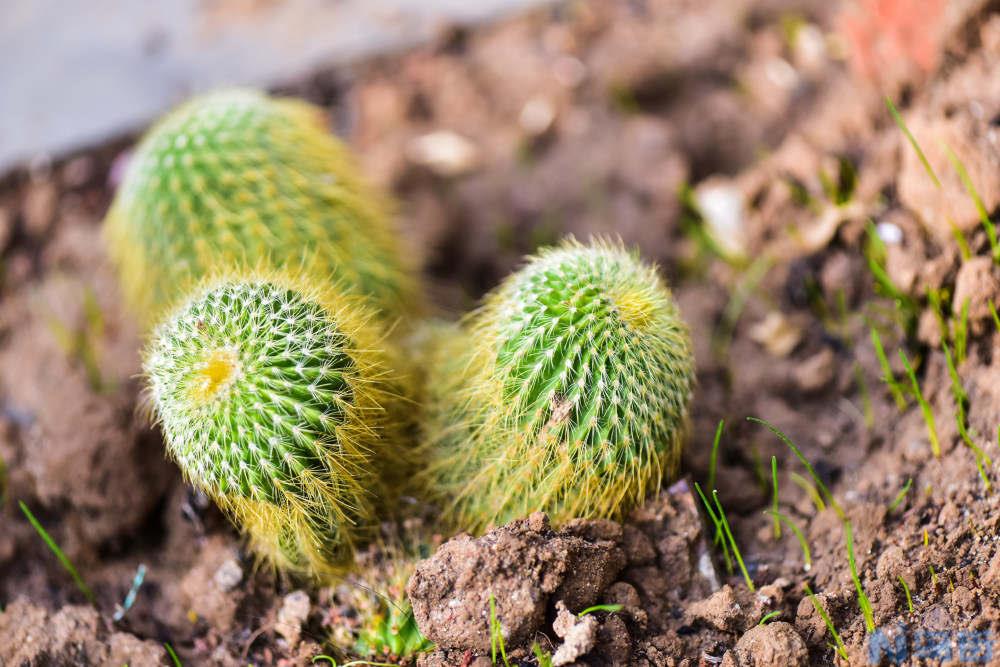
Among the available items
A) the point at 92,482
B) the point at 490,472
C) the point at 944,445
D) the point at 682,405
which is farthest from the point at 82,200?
the point at 944,445

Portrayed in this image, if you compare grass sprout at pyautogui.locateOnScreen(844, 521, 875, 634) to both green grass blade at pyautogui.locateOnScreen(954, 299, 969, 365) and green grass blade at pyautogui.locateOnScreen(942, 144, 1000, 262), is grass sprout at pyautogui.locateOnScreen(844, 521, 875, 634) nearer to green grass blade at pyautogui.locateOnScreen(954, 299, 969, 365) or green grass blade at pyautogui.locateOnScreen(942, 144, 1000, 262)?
green grass blade at pyautogui.locateOnScreen(954, 299, 969, 365)

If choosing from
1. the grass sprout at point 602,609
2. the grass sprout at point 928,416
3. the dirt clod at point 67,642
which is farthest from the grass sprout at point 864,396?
the dirt clod at point 67,642

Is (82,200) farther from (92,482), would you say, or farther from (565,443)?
(565,443)

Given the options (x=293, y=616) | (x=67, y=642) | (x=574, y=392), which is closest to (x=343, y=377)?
(x=574, y=392)

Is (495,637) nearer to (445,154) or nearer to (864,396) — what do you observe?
(864,396)

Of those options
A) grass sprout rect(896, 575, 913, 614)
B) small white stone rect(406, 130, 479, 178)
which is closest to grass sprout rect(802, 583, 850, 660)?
grass sprout rect(896, 575, 913, 614)

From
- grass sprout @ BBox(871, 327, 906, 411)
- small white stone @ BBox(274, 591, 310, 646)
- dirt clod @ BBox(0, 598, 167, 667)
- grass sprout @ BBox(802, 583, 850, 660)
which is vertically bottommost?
dirt clod @ BBox(0, 598, 167, 667)
